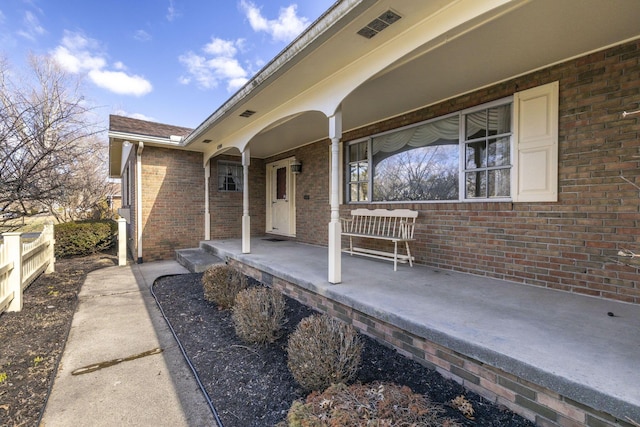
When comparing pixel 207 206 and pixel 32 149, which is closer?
pixel 32 149

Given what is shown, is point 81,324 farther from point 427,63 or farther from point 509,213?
point 509,213

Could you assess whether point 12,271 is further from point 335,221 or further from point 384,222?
point 384,222

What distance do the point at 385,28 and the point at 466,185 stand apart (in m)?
2.41

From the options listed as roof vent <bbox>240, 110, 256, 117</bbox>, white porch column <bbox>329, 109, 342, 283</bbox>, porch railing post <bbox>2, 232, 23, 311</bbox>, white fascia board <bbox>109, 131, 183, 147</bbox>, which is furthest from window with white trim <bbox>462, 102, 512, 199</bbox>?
white fascia board <bbox>109, 131, 183, 147</bbox>

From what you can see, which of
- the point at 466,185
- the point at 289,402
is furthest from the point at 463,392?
the point at 466,185

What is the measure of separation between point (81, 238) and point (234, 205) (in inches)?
164

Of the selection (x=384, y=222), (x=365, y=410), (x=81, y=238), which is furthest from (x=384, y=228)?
(x=81, y=238)

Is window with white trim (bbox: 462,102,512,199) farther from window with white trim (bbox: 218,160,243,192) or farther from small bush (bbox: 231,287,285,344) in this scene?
window with white trim (bbox: 218,160,243,192)

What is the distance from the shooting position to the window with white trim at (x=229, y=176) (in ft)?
26.6

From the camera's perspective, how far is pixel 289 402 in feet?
6.78

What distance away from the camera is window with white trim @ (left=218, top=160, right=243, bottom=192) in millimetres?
8117

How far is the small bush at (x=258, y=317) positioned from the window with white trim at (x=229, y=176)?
5.63m

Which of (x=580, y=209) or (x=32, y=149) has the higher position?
(x=32, y=149)

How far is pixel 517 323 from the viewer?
2.32 meters
